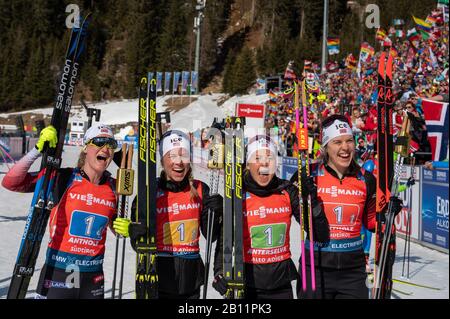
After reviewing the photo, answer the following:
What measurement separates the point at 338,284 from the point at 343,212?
0.53 meters

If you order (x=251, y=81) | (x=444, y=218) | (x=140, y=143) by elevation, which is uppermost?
(x=251, y=81)

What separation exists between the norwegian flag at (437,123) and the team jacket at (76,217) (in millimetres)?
6994

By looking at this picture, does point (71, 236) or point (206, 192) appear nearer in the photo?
point (71, 236)

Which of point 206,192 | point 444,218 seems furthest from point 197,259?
point 444,218

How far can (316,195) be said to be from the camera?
3902 millimetres

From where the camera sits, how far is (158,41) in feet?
273

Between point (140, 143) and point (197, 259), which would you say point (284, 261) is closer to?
point (197, 259)

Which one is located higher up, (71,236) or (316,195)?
(316,195)

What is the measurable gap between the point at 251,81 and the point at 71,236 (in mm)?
62848

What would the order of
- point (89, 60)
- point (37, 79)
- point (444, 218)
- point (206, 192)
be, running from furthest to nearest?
point (89, 60)
point (37, 79)
point (444, 218)
point (206, 192)

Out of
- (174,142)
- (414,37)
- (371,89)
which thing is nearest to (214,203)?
(174,142)

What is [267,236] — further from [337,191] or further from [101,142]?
[101,142]

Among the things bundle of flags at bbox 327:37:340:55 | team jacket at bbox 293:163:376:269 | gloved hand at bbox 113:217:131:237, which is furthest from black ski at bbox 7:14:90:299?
bundle of flags at bbox 327:37:340:55

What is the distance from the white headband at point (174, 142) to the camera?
13.0 ft
